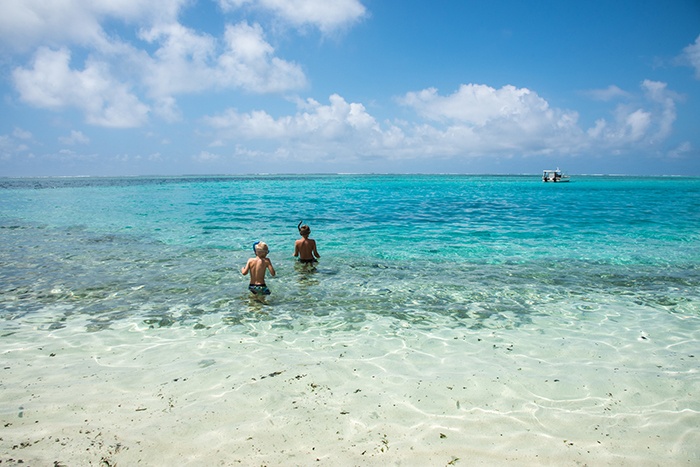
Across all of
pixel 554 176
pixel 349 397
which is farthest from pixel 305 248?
pixel 554 176

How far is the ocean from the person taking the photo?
147 inches

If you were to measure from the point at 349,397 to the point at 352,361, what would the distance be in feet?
3.20

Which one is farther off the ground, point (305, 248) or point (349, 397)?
point (305, 248)

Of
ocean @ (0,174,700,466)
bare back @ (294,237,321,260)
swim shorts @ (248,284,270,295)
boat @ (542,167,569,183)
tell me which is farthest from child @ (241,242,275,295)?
boat @ (542,167,569,183)

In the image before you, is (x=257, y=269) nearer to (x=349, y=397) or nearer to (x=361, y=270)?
(x=361, y=270)

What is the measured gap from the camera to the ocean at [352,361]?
3.74m

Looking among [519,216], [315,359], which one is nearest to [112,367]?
[315,359]

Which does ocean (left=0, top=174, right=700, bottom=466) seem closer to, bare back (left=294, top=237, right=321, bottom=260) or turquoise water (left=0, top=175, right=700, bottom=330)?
turquoise water (left=0, top=175, right=700, bottom=330)

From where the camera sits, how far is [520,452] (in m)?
3.65

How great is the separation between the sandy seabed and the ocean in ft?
0.08

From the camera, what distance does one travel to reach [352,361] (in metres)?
5.52

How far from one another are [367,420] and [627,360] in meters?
4.15

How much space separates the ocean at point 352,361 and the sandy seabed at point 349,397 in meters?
0.03

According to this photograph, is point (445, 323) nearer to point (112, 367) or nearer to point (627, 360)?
point (627, 360)
